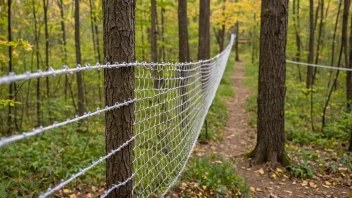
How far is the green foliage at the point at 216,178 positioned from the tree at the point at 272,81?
0.92 meters

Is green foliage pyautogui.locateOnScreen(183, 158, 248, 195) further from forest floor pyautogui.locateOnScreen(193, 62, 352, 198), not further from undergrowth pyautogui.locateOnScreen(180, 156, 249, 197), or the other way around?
forest floor pyautogui.locateOnScreen(193, 62, 352, 198)

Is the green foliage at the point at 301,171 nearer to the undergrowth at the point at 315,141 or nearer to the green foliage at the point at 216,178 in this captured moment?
the undergrowth at the point at 315,141

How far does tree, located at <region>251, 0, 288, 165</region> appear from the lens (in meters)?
4.22

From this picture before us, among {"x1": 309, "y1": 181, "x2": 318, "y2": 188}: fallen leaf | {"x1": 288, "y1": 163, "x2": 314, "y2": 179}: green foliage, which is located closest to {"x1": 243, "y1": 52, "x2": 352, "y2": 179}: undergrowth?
{"x1": 288, "y1": 163, "x2": 314, "y2": 179}: green foliage

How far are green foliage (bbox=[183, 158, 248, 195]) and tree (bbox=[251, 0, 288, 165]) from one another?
0.92 metres

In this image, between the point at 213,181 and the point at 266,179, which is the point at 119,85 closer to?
the point at 213,181

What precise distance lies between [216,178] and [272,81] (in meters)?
1.75

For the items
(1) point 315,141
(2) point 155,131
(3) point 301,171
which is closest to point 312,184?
(3) point 301,171

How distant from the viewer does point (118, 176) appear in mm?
1878

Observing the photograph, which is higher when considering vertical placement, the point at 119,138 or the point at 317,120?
the point at 119,138

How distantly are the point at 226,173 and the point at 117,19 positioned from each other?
8.70 ft

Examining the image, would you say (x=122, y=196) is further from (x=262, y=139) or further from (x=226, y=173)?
(x=262, y=139)

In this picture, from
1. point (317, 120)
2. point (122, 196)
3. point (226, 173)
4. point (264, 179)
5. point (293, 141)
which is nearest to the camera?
point (122, 196)

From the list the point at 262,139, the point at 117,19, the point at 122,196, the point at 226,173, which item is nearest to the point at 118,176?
the point at 122,196
